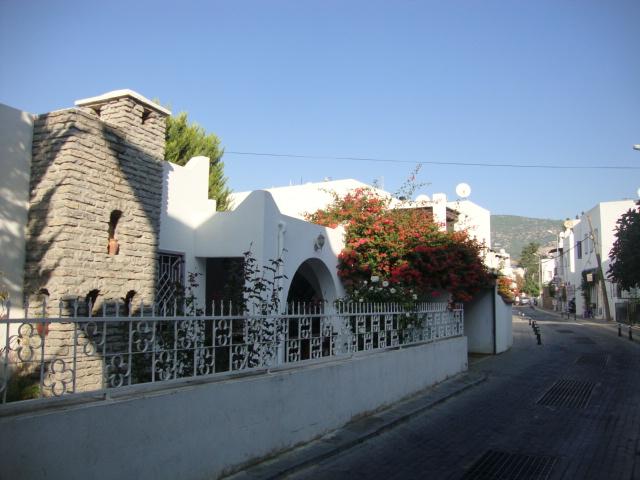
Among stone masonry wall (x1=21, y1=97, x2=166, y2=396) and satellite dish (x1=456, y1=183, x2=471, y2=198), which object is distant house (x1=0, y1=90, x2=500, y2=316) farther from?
satellite dish (x1=456, y1=183, x2=471, y2=198)

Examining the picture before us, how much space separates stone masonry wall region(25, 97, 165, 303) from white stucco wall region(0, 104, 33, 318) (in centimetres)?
12

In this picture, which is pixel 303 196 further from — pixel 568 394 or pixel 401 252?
pixel 568 394

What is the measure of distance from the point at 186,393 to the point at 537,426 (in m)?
5.72

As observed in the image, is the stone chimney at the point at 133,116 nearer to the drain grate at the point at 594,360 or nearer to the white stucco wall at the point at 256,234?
the white stucco wall at the point at 256,234

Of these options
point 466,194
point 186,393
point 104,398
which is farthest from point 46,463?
point 466,194

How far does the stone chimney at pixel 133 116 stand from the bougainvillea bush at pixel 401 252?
5.45 metres

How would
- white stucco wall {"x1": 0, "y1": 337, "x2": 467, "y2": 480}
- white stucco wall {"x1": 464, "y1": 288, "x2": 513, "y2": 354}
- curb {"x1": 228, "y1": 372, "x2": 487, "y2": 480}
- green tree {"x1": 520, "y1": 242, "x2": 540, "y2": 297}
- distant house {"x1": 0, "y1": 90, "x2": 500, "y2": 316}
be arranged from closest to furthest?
white stucco wall {"x1": 0, "y1": 337, "x2": 467, "y2": 480}
curb {"x1": 228, "y1": 372, "x2": 487, "y2": 480}
distant house {"x1": 0, "y1": 90, "x2": 500, "y2": 316}
white stucco wall {"x1": 464, "y1": 288, "x2": 513, "y2": 354}
green tree {"x1": 520, "y1": 242, "x2": 540, "y2": 297}

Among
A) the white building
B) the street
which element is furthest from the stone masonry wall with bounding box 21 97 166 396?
the white building

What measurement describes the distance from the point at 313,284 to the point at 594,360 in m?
9.29

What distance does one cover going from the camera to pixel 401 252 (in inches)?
547

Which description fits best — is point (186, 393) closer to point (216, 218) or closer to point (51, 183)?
point (51, 183)

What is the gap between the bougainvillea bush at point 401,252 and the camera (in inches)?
534

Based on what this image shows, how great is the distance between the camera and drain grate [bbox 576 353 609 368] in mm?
15738

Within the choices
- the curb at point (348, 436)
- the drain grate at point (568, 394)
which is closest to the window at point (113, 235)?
the curb at point (348, 436)
